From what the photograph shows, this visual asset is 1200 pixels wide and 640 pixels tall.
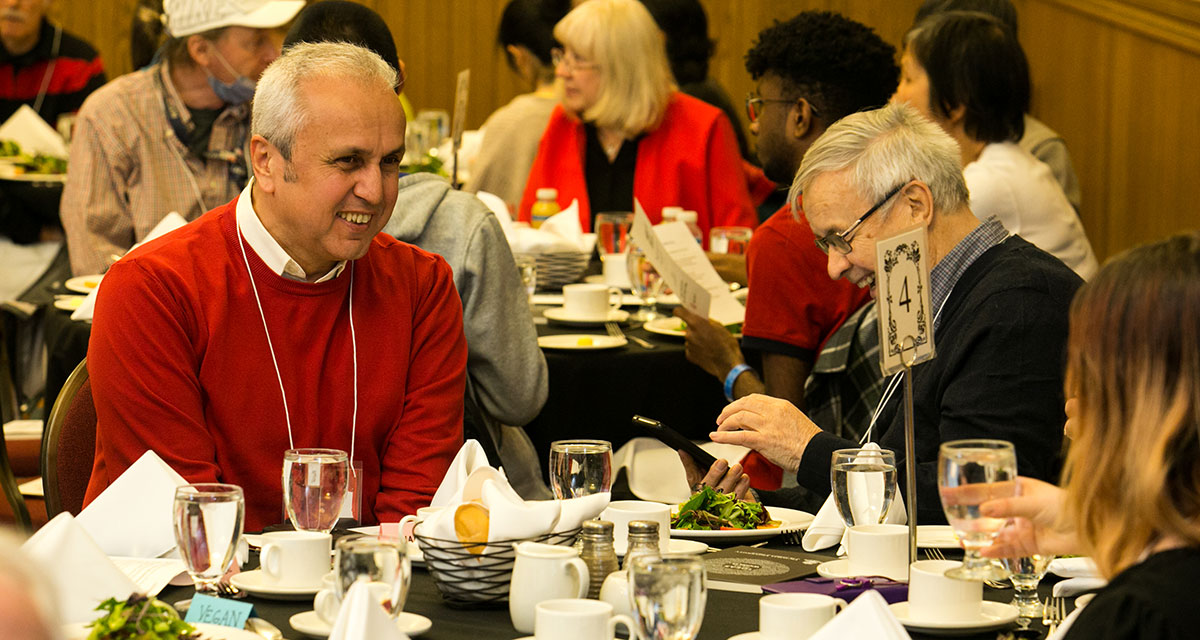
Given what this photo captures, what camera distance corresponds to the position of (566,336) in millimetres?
3986

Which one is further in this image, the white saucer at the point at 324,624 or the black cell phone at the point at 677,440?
the black cell phone at the point at 677,440

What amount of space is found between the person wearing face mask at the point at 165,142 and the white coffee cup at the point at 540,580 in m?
3.45

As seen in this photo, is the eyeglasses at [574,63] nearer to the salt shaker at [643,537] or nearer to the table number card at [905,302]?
the table number card at [905,302]

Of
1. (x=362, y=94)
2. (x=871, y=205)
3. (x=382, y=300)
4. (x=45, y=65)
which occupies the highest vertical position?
(x=45, y=65)

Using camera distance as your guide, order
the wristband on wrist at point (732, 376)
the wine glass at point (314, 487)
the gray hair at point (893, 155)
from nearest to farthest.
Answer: the wine glass at point (314, 487) → the gray hair at point (893, 155) → the wristband on wrist at point (732, 376)

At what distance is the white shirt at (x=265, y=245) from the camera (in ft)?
8.45

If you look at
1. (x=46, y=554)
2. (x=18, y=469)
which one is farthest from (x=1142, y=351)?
(x=18, y=469)

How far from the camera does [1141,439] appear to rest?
1.38 m

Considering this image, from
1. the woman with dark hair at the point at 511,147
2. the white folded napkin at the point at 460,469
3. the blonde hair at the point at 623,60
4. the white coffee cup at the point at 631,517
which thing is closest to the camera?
the white coffee cup at the point at 631,517

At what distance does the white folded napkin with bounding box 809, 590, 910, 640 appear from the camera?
152 cm

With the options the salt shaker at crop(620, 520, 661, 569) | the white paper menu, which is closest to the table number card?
the salt shaker at crop(620, 520, 661, 569)

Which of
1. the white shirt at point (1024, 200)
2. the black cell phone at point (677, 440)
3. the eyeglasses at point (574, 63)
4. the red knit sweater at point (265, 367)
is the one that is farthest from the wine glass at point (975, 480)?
the eyeglasses at point (574, 63)

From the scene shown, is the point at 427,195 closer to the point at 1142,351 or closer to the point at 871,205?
the point at 871,205

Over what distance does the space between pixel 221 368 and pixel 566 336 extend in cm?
155
